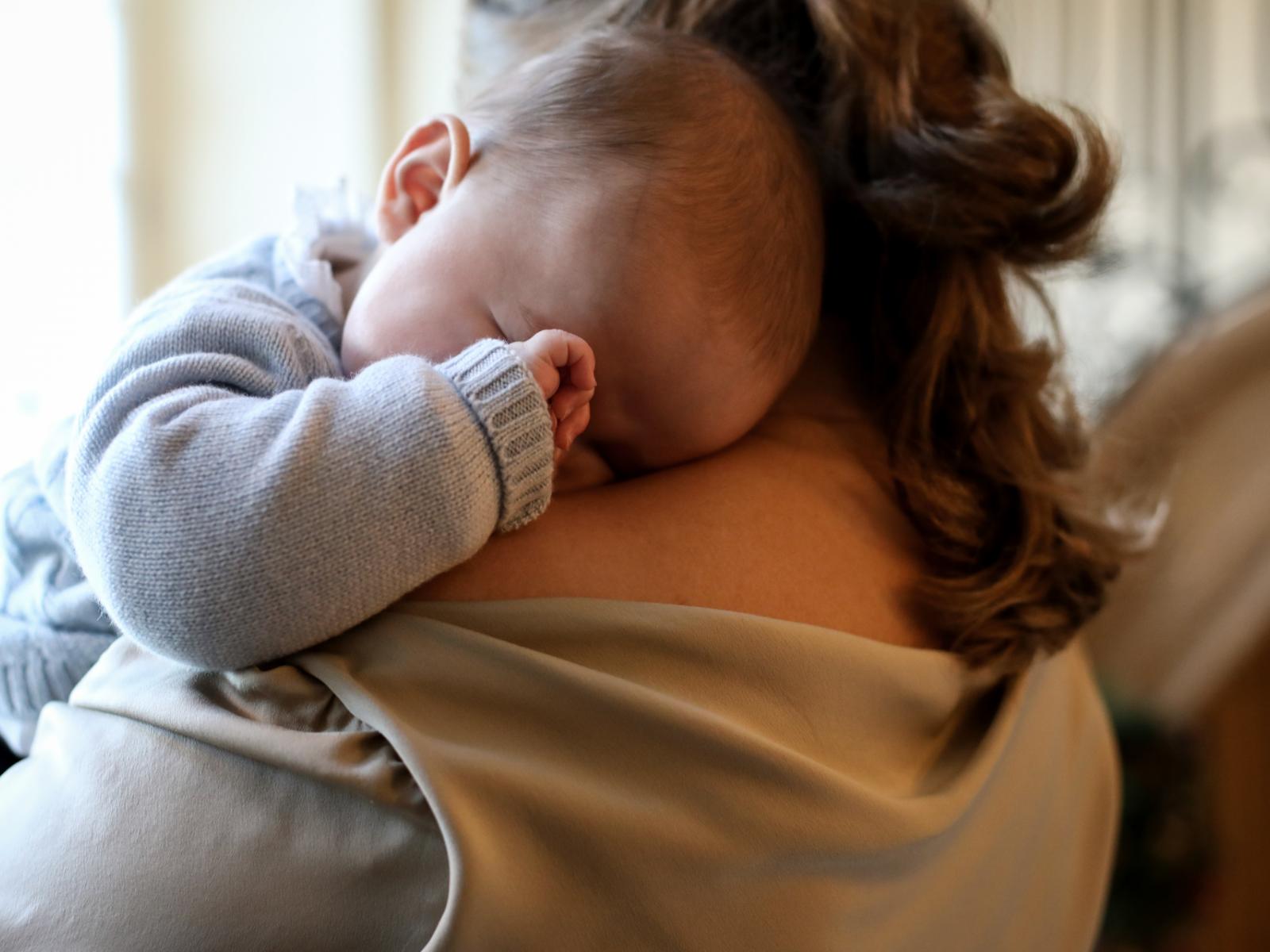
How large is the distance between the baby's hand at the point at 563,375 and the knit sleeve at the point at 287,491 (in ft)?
0.10

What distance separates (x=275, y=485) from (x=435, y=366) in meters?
0.14

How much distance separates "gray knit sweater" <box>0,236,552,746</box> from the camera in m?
0.64

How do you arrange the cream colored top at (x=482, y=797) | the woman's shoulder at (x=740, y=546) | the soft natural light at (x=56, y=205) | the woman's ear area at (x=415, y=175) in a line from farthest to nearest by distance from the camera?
the soft natural light at (x=56, y=205) → the woman's ear area at (x=415, y=175) → the woman's shoulder at (x=740, y=546) → the cream colored top at (x=482, y=797)

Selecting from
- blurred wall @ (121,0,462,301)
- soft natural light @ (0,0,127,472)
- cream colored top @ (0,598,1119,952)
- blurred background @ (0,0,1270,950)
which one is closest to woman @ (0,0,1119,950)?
cream colored top @ (0,598,1119,952)

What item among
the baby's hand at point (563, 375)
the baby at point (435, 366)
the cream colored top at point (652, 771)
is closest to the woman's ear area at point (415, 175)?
the baby at point (435, 366)

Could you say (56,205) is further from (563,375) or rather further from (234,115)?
(563,375)

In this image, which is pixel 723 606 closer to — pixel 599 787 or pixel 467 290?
pixel 599 787

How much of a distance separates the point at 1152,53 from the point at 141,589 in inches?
103

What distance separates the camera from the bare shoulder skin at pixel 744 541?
73 centimetres

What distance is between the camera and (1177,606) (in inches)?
84.0

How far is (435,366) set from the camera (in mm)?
729

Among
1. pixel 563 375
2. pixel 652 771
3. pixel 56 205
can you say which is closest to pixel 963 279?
pixel 563 375

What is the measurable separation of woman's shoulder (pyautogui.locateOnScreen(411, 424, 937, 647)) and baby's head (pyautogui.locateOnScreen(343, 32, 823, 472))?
63mm

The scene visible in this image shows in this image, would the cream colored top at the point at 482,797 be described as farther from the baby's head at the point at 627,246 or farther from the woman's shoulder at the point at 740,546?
the baby's head at the point at 627,246
